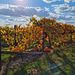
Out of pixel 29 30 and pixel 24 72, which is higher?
pixel 29 30

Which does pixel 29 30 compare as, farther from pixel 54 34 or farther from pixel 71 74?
pixel 71 74

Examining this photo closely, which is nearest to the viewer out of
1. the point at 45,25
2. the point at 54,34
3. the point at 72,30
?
the point at 45,25

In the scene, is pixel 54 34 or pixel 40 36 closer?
pixel 40 36

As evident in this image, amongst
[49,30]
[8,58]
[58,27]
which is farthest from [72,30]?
[8,58]

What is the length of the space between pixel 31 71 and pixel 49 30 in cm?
558

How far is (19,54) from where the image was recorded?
10.1 meters

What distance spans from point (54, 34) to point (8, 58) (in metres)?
5.87

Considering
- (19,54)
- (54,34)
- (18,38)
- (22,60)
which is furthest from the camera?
(18,38)

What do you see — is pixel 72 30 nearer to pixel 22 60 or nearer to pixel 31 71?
pixel 22 60

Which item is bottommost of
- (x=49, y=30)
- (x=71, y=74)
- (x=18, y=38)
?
(x=71, y=74)

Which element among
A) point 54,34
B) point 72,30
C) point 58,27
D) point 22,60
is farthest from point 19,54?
point 72,30

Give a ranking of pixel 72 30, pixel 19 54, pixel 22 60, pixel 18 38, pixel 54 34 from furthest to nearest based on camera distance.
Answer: pixel 72 30 < pixel 18 38 < pixel 54 34 < pixel 19 54 < pixel 22 60

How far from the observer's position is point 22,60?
907cm

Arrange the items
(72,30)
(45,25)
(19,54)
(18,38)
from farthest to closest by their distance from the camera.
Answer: (72,30), (18,38), (45,25), (19,54)
